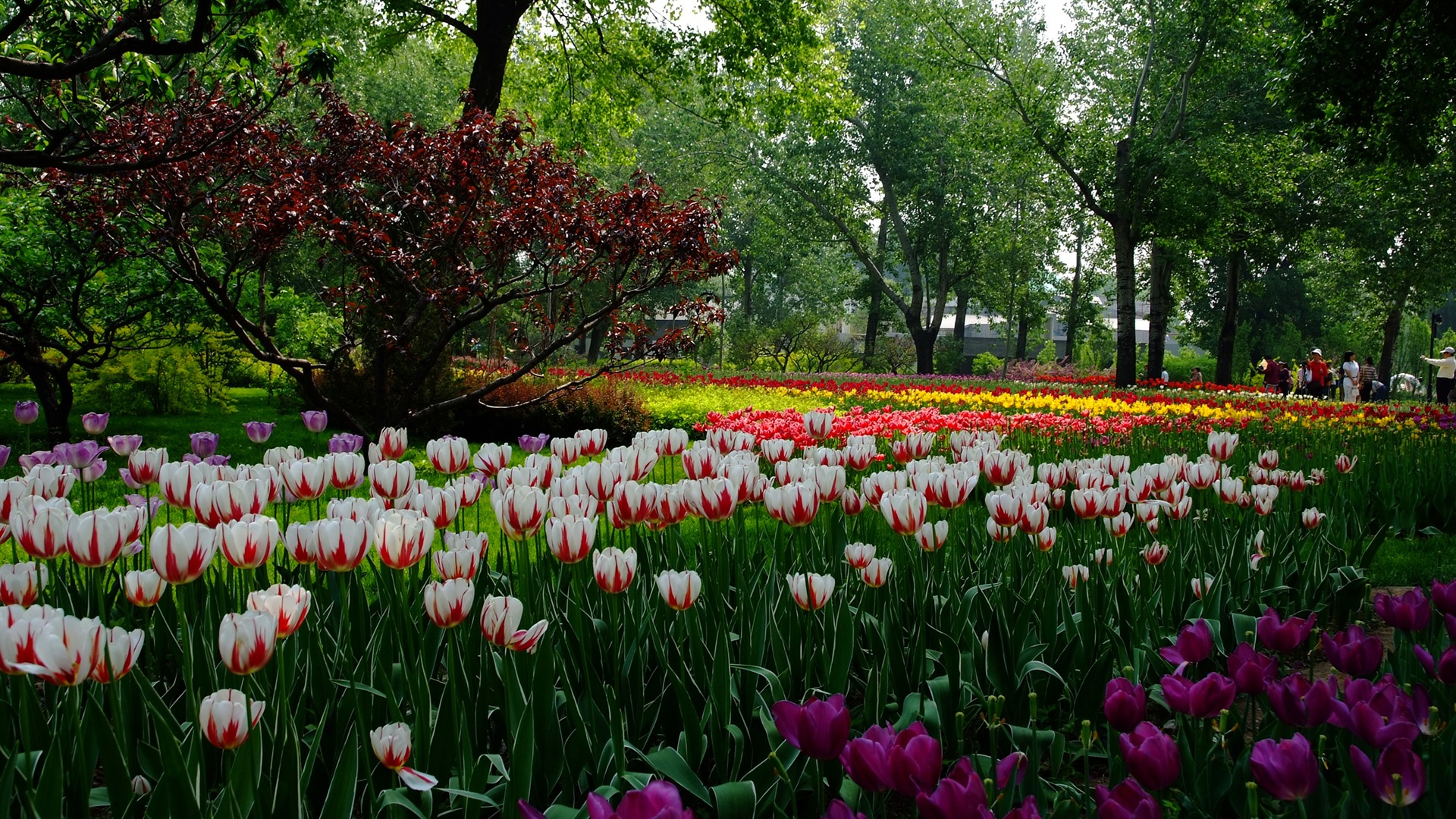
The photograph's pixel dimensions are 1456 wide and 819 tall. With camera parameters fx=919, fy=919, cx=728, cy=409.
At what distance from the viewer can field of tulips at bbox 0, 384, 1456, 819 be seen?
4.87 feet

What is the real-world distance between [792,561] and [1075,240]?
45.2 m

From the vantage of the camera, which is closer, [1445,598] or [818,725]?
[818,725]

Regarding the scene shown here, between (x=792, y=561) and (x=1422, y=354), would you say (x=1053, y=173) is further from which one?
(x=1422, y=354)

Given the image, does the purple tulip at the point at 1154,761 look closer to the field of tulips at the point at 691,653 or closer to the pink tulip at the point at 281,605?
the field of tulips at the point at 691,653

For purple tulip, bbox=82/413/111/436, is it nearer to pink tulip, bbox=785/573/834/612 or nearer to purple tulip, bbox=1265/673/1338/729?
pink tulip, bbox=785/573/834/612

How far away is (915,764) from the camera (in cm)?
123

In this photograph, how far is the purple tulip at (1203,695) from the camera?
156 centimetres

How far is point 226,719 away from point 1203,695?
1.57 m

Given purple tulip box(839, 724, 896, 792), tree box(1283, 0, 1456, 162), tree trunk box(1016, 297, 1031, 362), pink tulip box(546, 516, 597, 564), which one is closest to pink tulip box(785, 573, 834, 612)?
pink tulip box(546, 516, 597, 564)

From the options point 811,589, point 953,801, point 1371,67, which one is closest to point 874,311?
point 1371,67

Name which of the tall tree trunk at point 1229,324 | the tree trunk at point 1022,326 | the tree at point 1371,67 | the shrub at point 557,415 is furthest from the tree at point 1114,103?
the shrub at point 557,415

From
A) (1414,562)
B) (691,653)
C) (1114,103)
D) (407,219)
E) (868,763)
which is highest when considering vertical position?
(1114,103)

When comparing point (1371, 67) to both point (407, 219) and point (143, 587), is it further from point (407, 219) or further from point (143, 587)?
point (143, 587)

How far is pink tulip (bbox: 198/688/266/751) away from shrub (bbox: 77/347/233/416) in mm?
A: 12734
